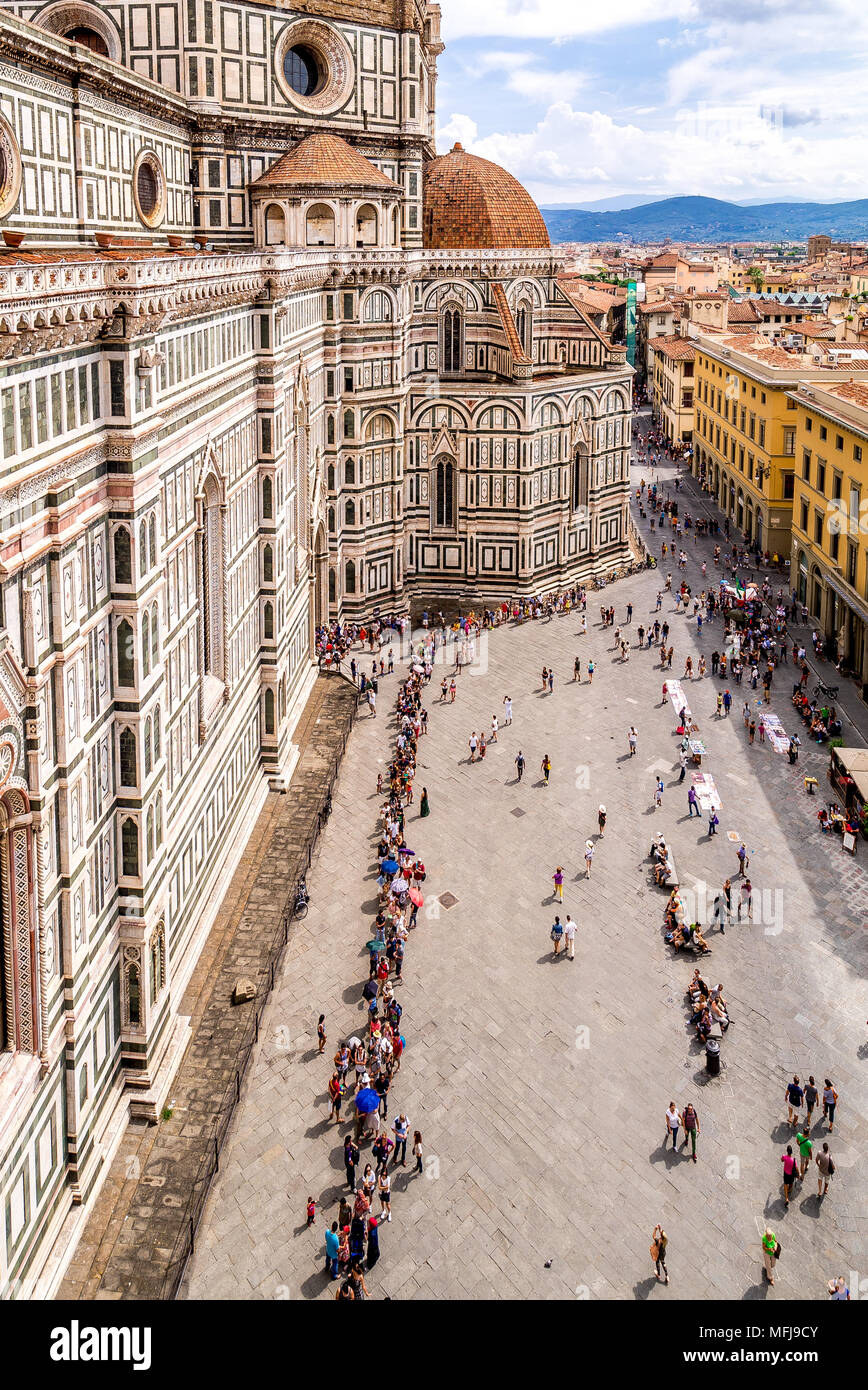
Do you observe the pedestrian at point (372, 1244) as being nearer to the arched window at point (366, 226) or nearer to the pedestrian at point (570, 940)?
the pedestrian at point (570, 940)

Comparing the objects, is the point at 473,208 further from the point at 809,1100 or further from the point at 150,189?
the point at 809,1100

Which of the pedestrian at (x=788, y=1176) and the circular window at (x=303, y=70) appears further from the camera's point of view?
the circular window at (x=303, y=70)

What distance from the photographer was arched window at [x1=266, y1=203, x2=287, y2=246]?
46625 millimetres

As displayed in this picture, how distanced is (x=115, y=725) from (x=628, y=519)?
152 ft

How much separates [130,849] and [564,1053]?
9.42 meters

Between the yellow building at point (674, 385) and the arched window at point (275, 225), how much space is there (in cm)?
4615

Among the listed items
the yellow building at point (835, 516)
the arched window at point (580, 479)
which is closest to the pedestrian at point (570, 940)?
the yellow building at point (835, 516)

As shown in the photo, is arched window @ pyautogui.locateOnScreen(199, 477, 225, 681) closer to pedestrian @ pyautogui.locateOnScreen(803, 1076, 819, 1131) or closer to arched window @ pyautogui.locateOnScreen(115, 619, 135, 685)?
arched window @ pyautogui.locateOnScreen(115, 619, 135, 685)

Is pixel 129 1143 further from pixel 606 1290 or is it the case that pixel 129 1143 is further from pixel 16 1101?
pixel 606 1290

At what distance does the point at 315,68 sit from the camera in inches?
1919

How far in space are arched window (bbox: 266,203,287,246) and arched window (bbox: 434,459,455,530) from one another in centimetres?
1276

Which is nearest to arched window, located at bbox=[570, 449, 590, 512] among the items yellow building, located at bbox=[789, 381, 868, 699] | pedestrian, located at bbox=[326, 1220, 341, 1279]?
yellow building, located at bbox=[789, 381, 868, 699]

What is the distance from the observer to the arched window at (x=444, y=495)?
183ft

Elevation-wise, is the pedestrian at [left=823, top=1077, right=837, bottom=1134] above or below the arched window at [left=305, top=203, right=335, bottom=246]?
below
